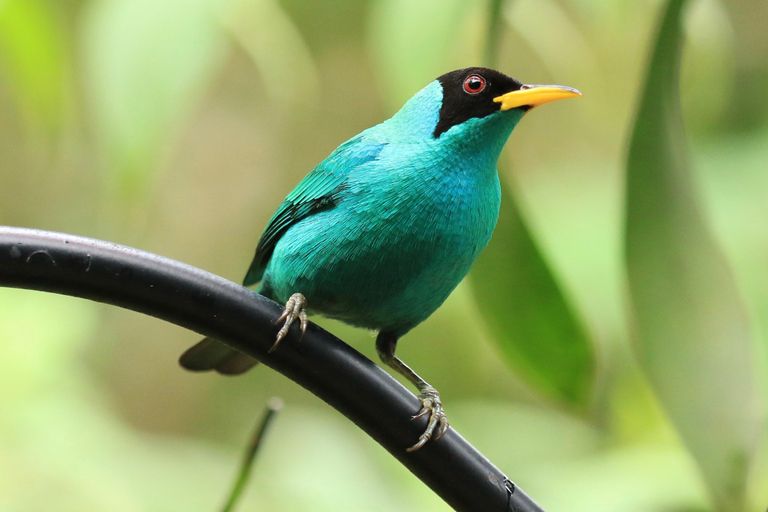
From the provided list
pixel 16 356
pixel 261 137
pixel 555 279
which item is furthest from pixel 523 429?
pixel 261 137

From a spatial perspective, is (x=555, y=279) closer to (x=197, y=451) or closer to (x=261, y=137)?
(x=197, y=451)

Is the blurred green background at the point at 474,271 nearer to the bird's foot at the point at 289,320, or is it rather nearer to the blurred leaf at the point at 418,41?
the blurred leaf at the point at 418,41

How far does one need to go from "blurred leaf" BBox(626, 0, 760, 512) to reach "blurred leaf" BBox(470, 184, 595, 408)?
16cm

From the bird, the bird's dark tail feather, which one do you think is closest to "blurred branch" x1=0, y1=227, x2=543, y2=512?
the bird

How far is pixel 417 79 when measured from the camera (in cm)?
189

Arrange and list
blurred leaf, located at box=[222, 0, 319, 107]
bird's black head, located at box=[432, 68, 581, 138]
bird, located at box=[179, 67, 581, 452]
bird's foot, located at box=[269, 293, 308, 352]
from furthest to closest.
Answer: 1. blurred leaf, located at box=[222, 0, 319, 107]
2. bird's black head, located at box=[432, 68, 581, 138]
3. bird, located at box=[179, 67, 581, 452]
4. bird's foot, located at box=[269, 293, 308, 352]

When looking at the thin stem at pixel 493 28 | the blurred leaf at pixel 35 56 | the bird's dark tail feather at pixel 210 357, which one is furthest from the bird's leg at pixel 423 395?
the blurred leaf at pixel 35 56

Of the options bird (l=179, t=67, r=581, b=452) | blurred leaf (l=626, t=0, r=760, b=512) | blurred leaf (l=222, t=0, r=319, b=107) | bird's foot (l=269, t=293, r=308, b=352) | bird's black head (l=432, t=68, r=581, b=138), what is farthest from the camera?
blurred leaf (l=222, t=0, r=319, b=107)

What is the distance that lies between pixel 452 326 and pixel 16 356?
2159 millimetres

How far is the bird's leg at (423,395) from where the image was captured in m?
1.51

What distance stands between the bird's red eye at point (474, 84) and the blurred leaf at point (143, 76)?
67 cm

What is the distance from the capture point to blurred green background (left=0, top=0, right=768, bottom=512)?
75.1 inches

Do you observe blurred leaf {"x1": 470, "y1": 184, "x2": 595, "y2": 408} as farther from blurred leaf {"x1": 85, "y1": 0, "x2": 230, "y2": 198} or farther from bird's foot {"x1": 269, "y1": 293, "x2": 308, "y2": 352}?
blurred leaf {"x1": 85, "y1": 0, "x2": 230, "y2": 198}

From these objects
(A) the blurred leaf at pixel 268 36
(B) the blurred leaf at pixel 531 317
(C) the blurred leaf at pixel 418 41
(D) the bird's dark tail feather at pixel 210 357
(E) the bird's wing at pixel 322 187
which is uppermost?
(A) the blurred leaf at pixel 268 36
